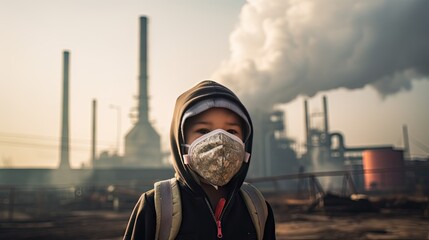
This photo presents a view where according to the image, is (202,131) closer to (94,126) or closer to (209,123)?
(209,123)

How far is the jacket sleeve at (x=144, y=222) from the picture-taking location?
1.36 meters

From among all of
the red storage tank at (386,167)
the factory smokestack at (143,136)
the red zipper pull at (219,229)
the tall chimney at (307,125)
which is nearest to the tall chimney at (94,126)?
the factory smokestack at (143,136)

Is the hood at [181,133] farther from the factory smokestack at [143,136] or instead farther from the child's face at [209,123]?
the factory smokestack at [143,136]

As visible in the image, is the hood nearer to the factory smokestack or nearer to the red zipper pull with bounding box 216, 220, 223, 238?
the red zipper pull with bounding box 216, 220, 223, 238

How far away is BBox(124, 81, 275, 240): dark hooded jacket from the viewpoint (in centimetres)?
138

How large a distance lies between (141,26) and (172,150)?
1484 inches

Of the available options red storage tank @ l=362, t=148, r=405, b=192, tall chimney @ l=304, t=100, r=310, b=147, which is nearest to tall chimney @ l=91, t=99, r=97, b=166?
tall chimney @ l=304, t=100, r=310, b=147

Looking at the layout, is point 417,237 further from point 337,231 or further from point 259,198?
point 259,198

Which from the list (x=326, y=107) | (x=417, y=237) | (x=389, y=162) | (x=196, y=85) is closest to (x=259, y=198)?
Answer: (x=196, y=85)

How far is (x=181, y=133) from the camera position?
4.79 ft

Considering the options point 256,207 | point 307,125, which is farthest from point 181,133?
point 307,125

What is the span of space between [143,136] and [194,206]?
38.9m

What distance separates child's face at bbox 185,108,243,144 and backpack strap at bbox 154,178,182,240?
0.19m

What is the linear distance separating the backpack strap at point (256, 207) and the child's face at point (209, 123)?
0.25 meters
